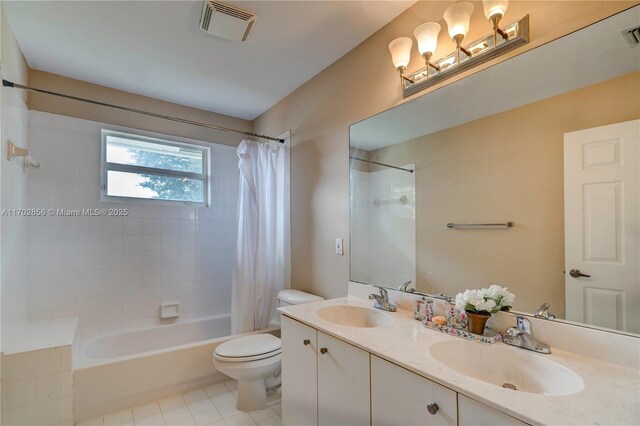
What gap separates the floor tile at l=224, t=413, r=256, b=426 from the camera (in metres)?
1.83

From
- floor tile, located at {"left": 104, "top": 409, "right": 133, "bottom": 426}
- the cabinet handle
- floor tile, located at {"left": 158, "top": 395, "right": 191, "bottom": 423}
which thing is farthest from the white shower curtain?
the cabinet handle

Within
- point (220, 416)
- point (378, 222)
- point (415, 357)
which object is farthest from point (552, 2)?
point (220, 416)

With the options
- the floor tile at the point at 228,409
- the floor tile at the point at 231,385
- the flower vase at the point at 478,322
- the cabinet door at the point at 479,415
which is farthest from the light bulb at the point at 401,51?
the floor tile at the point at 231,385

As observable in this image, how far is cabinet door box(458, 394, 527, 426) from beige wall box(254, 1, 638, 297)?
1.25 metres

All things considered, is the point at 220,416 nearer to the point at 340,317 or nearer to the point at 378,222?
the point at 340,317

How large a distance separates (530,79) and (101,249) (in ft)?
10.4

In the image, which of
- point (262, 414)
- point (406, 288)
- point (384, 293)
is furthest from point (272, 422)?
point (406, 288)

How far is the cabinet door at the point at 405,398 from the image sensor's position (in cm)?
86

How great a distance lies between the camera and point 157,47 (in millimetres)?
2023

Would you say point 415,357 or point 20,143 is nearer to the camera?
point 415,357

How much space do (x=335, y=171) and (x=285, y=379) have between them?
1.37 m

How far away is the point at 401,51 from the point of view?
62.7 inches

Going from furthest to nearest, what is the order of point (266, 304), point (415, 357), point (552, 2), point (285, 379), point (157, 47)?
1. point (266, 304)
2. point (157, 47)
3. point (285, 379)
4. point (552, 2)
5. point (415, 357)

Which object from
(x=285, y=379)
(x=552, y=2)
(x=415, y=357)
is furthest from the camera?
(x=285, y=379)
